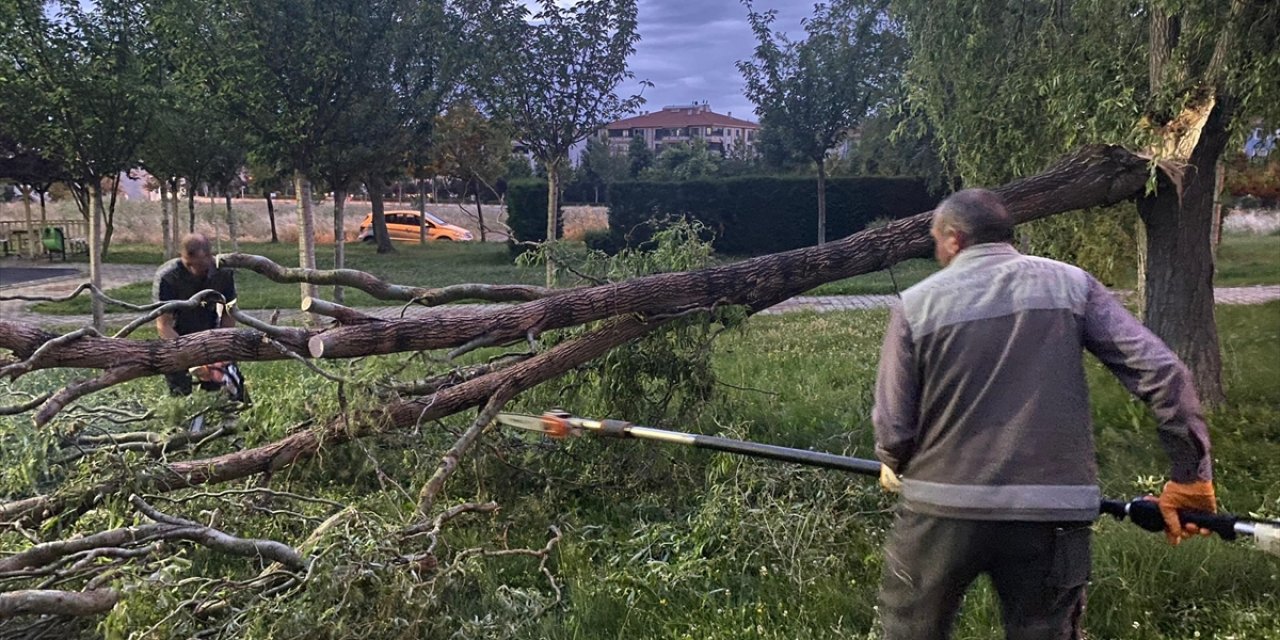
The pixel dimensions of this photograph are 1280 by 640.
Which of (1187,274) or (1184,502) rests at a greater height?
(1187,274)

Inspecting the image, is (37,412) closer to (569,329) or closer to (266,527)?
(266,527)

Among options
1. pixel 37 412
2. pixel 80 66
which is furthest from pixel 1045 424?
pixel 80 66

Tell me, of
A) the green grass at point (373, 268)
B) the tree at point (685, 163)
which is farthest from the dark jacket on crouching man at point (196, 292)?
the tree at point (685, 163)

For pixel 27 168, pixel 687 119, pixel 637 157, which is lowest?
pixel 27 168

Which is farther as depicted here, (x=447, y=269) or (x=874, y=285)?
(x=447, y=269)

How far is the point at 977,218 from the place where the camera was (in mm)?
2656

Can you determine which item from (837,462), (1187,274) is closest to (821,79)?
(1187,274)

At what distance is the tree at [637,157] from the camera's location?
116ft

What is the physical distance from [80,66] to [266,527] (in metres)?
9.26

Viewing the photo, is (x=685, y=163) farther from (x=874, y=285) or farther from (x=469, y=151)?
(x=874, y=285)

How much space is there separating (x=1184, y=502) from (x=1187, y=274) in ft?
14.2

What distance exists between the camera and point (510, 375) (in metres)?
4.93

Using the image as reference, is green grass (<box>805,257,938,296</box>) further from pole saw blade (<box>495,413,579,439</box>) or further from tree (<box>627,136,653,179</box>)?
tree (<box>627,136,653,179</box>)

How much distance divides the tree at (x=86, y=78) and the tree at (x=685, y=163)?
55.2ft
